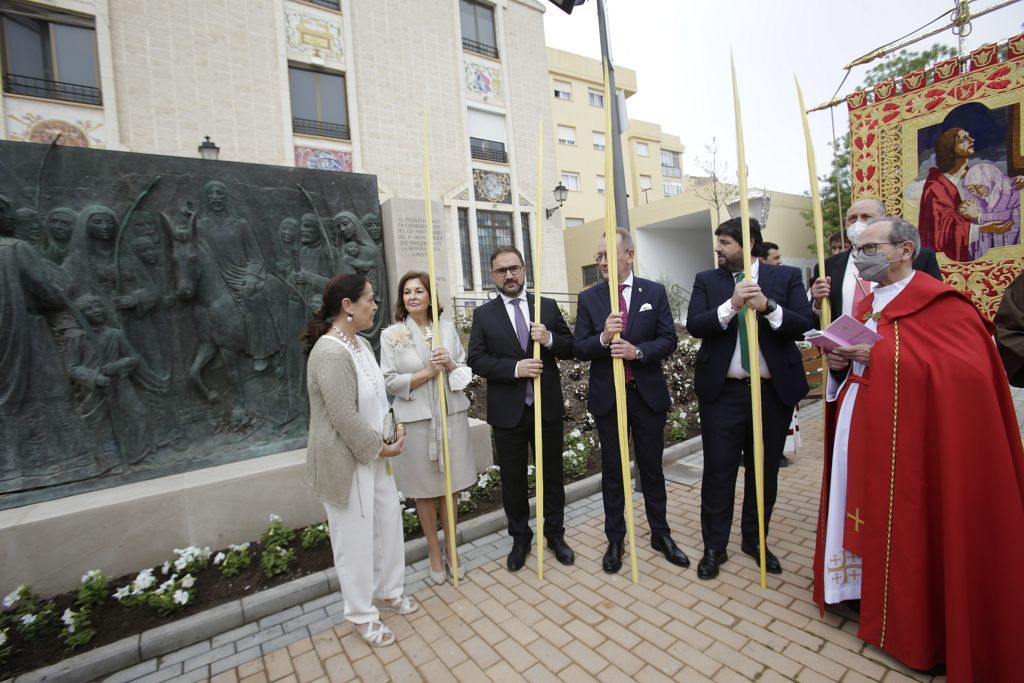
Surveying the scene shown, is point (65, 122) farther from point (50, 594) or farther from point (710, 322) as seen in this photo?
point (710, 322)

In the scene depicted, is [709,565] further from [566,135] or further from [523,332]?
[566,135]

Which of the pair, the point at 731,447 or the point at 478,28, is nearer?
the point at 731,447

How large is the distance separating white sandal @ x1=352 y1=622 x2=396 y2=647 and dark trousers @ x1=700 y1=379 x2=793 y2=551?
2.19m

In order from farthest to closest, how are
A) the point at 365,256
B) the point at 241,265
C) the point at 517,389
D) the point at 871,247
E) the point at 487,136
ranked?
the point at 487,136 → the point at 365,256 → the point at 241,265 → the point at 517,389 → the point at 871,247

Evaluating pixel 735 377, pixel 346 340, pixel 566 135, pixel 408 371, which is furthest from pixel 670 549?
pixel 566 135

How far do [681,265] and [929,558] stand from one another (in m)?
21.6

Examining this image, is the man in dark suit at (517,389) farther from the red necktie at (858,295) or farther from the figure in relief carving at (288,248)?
the figure in relief carving at (288,248)

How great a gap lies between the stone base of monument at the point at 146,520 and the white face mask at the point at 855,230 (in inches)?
173

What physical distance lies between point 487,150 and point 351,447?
16459 millimetres

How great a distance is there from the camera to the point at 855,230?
2.74 m

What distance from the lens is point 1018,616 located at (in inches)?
81.4

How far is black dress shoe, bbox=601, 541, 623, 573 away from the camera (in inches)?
134

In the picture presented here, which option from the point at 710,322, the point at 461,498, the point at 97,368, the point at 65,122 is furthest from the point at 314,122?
the point at 710,322

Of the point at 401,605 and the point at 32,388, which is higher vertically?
the point at 32,388
